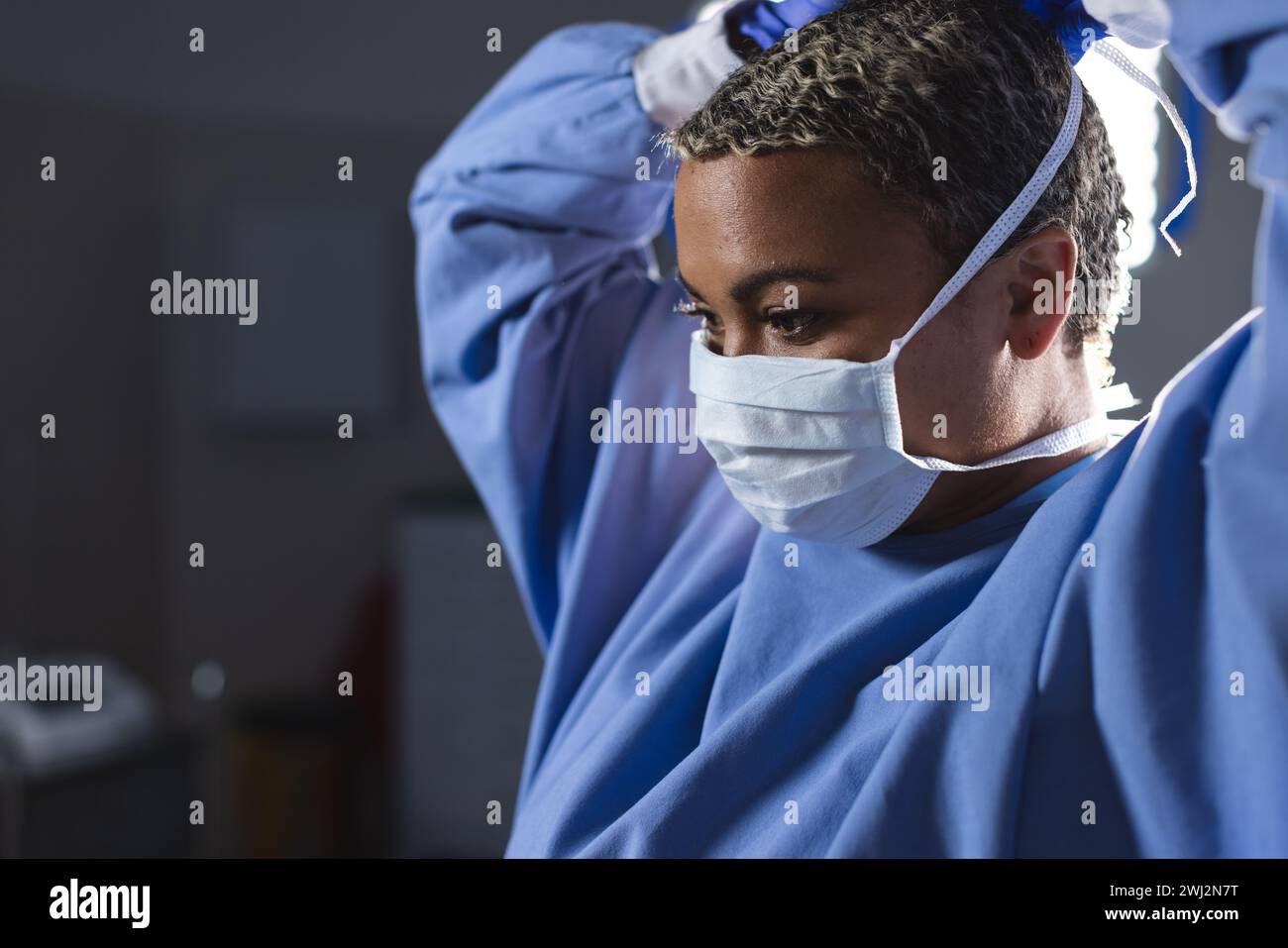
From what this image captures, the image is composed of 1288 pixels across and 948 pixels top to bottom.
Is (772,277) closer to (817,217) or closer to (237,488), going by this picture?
(817,217)

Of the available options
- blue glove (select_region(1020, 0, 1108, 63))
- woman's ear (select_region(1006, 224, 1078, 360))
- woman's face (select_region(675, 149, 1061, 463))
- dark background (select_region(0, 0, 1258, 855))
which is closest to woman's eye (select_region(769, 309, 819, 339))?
woman's face (select_region(675, 149, 1061, 463))

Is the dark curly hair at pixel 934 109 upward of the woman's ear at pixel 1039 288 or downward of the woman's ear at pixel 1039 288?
upward

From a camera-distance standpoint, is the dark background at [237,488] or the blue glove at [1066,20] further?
the dark background at [237,488]

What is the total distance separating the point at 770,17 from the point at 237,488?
913 mm

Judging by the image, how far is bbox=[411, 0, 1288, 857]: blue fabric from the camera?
0.50m

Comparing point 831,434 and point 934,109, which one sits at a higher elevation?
point 934,109

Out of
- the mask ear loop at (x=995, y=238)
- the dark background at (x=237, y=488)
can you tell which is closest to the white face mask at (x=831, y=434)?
the mask ear loop at (x=995, y=238)

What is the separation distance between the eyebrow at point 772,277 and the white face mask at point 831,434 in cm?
4

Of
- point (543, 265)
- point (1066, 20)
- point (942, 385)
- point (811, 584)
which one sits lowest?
point (811, 584)

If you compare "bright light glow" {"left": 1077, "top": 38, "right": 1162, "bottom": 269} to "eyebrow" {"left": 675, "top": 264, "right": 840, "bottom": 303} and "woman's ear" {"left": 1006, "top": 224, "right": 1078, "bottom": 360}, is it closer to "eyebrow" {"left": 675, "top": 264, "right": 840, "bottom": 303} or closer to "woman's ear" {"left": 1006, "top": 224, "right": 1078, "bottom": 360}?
"woman's ear" {"left": 1006, "top": 224, "right": 1078, "bottom": 360}

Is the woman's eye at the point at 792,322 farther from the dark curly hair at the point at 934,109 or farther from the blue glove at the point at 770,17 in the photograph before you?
the blue glove at the point at 770,17

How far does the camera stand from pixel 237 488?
130cm

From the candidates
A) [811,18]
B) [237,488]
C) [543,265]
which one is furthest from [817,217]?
[237,488]

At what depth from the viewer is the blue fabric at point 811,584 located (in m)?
0.50
